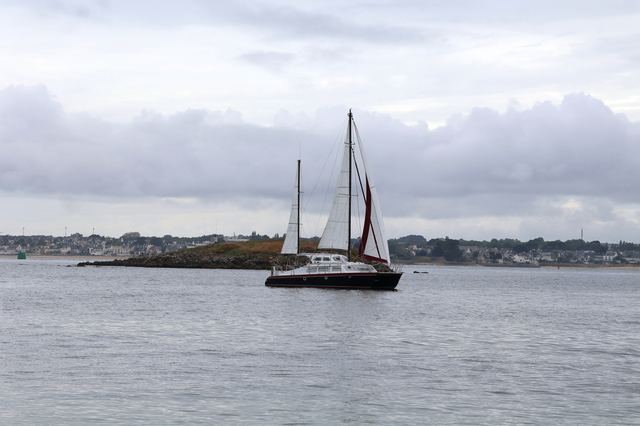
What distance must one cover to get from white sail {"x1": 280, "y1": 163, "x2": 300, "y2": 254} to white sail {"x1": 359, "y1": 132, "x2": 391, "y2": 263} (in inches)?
639

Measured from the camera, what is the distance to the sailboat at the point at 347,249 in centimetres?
6269

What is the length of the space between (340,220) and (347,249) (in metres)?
3.02

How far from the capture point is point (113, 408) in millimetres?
17344

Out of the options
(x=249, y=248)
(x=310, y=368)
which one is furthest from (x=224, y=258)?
(x=310, y=368)

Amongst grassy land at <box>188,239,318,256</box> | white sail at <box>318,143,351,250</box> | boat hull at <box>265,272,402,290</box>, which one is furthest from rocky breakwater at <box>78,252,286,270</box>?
boat hull at <box>265,272,402,290</box>

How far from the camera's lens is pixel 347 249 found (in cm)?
6544

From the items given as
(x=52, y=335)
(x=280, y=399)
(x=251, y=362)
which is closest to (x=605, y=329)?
(x=251, y=362)

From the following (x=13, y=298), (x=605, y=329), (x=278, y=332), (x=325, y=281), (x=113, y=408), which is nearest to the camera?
(x=113, y=408)

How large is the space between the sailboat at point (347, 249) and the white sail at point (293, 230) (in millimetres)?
11010

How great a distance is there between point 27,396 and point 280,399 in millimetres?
7165

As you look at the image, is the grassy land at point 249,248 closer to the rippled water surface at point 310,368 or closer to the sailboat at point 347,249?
the sailboat at point 347,249

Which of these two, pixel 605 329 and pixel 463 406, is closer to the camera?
pixel 463 406

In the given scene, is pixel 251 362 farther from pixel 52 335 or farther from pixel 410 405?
pixel 52 335

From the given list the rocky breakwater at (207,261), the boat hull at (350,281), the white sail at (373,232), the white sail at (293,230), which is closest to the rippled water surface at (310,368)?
the boat hull at (350,281)
